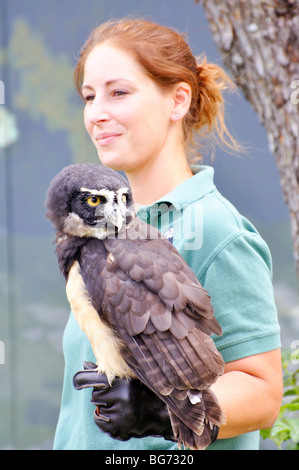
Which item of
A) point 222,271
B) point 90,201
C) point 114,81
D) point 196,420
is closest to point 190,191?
point 222,271

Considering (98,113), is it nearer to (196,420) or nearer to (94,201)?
(94,201)

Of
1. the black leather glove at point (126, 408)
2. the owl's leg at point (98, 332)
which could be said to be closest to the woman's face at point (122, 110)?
the owl's leg at point (98, 332)

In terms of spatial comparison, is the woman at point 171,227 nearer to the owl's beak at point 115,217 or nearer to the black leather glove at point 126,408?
the black leather glove at point 126,408

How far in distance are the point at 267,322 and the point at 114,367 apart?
1.50ft

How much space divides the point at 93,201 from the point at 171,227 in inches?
17.0

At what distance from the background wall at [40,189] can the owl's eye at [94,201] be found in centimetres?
276

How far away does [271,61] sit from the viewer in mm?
2535

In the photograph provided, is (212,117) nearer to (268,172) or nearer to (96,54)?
(96,54)

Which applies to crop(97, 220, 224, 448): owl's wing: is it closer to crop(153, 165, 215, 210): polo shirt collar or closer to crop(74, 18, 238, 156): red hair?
crop(153, 165, 215, 210): polo shirt collar

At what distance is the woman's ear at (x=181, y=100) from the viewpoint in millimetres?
1770

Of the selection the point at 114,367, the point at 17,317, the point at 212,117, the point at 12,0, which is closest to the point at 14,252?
the point at 17,317

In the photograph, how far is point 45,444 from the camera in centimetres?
424

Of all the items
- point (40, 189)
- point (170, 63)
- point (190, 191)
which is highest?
point (40, 189)

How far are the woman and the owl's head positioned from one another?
0.97 ft
